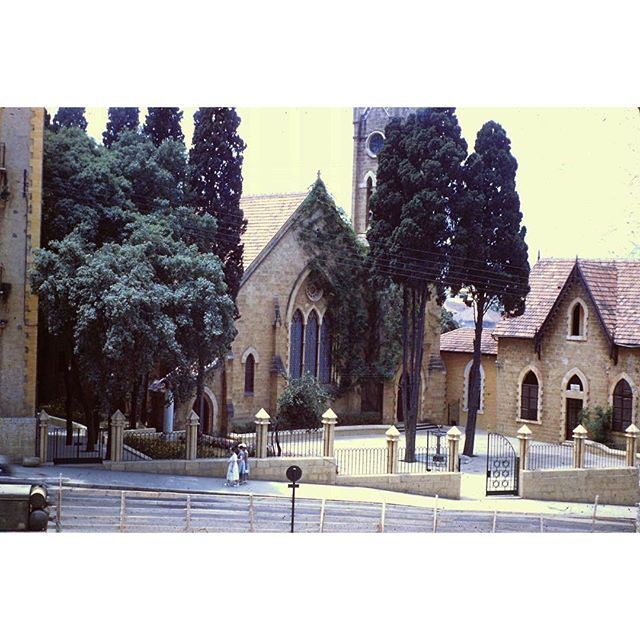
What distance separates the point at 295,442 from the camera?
789 centimetres

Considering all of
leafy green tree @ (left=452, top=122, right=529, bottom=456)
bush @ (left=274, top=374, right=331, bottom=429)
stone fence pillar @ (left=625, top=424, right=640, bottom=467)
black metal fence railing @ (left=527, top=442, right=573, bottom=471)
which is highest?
leafy green tree @ (left=452, top=122, right=529, bottom=456)

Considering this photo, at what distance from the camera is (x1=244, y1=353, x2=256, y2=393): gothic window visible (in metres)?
7.93

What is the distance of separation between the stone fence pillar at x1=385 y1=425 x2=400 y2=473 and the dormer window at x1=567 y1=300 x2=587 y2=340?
1555 millimetres

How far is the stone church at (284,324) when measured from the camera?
7871 millimetres

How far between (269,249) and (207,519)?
2082 millimetres

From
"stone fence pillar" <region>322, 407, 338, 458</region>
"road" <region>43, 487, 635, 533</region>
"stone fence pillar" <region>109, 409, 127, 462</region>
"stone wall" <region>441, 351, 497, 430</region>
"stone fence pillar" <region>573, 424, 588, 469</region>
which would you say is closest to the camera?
"road" <region>43, 487, 635, 533</region>

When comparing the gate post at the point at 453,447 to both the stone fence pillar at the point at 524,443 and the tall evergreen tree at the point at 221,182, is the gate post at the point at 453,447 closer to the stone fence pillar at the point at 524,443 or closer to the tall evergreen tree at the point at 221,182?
the stone fence pillar at the point at 524,443

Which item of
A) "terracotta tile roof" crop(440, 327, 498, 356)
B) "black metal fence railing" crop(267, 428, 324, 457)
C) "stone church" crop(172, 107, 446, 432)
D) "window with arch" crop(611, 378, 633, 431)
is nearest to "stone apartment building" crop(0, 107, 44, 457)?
"stone church" crop(172, 107, 446, 432)

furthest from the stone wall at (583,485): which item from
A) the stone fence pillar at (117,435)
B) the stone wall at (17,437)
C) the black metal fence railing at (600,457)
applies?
the stone wall at (17,437)

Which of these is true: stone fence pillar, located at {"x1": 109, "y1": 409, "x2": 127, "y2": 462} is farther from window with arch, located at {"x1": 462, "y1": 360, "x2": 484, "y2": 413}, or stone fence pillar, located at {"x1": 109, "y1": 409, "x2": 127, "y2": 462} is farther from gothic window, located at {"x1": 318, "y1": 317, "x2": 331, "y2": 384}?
window with arch, located at {"x1": 462, "y1": 360, "x2": 484, "y2": 413}

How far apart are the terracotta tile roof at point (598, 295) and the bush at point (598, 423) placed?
1.75 ft

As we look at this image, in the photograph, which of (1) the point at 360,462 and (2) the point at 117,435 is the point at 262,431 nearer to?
(1) the point at 360,462

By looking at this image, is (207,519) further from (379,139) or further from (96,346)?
(379,139)

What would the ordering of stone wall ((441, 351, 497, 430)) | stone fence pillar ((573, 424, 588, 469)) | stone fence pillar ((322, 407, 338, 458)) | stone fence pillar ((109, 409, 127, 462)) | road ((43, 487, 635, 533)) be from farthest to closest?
stone wall ((441, 351, 497, 430)) < stone fence pillar ((573, 424, 588, 469)) < stone fence pillar ((322, 407, 338, 458)) < stone fence pillar ((109, 409, 127, 462)) < road ((43, 487, 635, 533))
